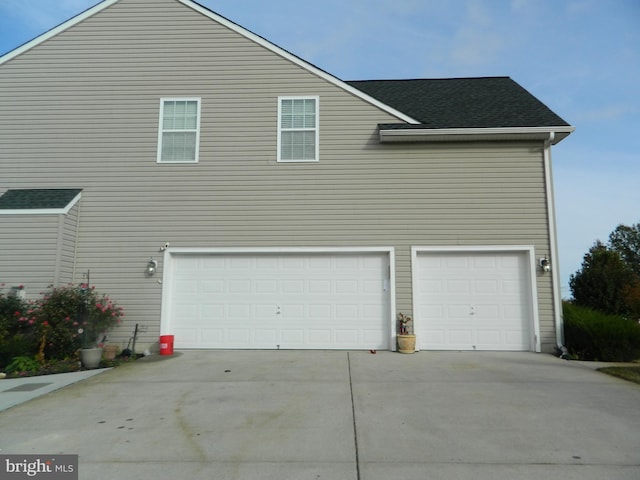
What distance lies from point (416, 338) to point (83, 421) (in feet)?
20.9

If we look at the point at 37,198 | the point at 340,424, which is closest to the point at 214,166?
the point at 37,198

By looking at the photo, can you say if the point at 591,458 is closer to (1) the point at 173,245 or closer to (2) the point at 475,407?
(2) the point at 475,407

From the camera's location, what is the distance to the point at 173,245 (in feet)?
30.6

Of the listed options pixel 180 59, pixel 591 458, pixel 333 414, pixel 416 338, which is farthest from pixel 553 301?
pixel 180 59

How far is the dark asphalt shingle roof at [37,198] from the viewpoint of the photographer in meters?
8.80

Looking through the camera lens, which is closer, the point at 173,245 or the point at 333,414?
the point at 333,414

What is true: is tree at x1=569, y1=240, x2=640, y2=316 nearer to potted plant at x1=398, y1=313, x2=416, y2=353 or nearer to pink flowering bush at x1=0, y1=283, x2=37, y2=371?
potted plant at x1=398, y1=313, x2=416, y2=353

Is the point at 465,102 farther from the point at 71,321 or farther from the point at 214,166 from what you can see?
the point at 71,321

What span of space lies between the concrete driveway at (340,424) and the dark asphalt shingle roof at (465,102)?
5.47m

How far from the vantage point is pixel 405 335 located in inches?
339

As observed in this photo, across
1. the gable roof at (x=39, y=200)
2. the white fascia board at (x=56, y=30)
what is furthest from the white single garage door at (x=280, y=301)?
the white fascia board at (x=56, y=30)

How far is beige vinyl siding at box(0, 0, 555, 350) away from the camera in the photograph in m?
9.18

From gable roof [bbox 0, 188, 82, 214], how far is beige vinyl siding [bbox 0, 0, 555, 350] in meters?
0.29

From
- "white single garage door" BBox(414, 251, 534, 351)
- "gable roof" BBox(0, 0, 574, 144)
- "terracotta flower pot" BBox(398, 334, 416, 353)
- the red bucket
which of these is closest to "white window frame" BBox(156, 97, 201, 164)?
"gable roof" BBox(0, 0, 574, 144)
